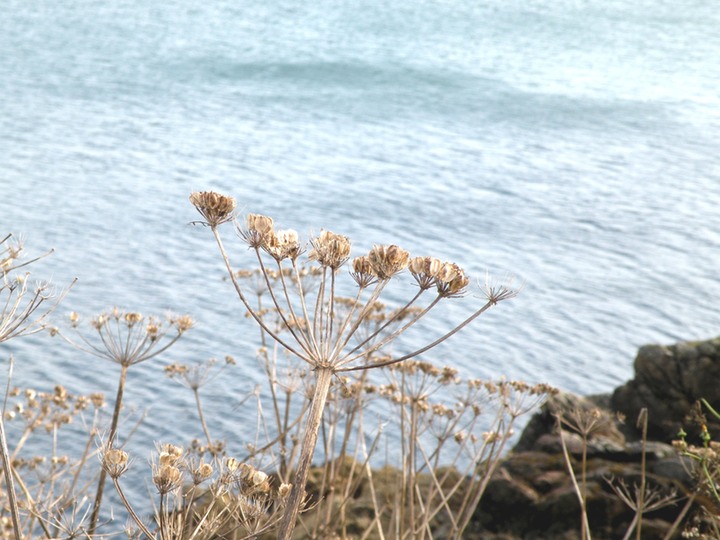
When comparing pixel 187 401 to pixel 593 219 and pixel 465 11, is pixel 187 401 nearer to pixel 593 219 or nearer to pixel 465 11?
pixel 593 219

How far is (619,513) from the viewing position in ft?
17.6

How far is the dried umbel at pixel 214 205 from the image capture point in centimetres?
215

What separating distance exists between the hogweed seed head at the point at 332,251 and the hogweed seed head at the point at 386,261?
0.20 ft

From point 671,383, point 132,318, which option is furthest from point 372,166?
point 132,318

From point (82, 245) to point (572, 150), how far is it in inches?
362

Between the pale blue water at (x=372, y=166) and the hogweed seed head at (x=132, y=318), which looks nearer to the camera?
the hogweed seed head at (x=132, y=318)

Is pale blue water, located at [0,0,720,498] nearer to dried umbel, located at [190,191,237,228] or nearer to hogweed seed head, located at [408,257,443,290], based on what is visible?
dried umbel, located at [190,191,237,228]

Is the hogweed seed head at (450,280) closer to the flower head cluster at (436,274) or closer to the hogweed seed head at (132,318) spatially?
the flower head cluster at (436,274)

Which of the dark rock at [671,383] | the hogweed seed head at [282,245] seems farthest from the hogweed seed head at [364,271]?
the dark rock at [671,383]

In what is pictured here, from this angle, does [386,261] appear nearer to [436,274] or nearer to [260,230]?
[436,274]

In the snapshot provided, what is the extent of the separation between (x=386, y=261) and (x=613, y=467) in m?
3.97

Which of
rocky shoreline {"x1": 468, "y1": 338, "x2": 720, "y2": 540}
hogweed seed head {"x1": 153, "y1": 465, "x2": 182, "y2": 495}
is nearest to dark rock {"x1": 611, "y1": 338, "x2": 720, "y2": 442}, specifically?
rocky shoreline {"x1": 468, "y1": 338, "x2": 720, "y2": 540}

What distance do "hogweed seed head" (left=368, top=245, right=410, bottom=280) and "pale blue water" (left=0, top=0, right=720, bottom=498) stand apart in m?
6.29

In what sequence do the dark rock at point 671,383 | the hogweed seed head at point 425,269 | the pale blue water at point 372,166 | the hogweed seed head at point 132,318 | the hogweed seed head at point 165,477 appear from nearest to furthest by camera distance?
the hogweed seed head at point 165,477 < the hogweed seed head at point 425,269 < the hogweed seed head at point 132,318 < the dark rock at point 671,383 < the pale blue water at point 372,166
